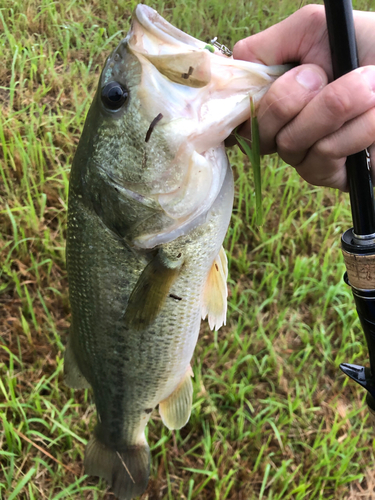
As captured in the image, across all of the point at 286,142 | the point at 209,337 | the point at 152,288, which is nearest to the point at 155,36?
the point at 286,142

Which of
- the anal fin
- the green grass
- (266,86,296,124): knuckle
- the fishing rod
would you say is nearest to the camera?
the fishing rod

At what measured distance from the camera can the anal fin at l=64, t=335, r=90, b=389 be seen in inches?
59.7

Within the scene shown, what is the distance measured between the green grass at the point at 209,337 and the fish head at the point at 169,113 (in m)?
1.23

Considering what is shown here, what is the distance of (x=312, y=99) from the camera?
1.06 meters

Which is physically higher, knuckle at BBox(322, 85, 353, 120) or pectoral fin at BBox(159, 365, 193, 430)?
knuckle at BBox(322, 85, 353, 120)

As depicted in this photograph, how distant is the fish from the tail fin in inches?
6.5

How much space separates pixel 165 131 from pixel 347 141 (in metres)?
0.51

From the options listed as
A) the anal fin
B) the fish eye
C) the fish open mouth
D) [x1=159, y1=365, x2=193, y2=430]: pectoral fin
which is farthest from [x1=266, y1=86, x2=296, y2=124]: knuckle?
the anal fin

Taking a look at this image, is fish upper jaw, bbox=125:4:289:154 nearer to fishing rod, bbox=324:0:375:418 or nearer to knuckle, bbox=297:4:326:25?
fishing rod, bbox=324:0:375:418

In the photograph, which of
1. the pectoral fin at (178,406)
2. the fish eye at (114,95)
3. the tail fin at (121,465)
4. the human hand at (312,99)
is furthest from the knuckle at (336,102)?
the tail fin at (121,465)

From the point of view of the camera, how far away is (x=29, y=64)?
3.01 metres

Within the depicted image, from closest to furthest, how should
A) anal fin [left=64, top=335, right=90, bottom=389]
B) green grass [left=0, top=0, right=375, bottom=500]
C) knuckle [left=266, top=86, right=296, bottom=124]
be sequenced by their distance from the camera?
knuckle [left=266, top=86, right=296, bottom=124] < anal fin [left=64, top=335, right=90, bottom=389] < green grass [left=0, top=0, right=375, bottom=500]

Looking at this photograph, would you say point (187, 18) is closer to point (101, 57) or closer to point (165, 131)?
point (101, 57)

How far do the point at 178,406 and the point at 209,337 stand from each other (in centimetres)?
100
